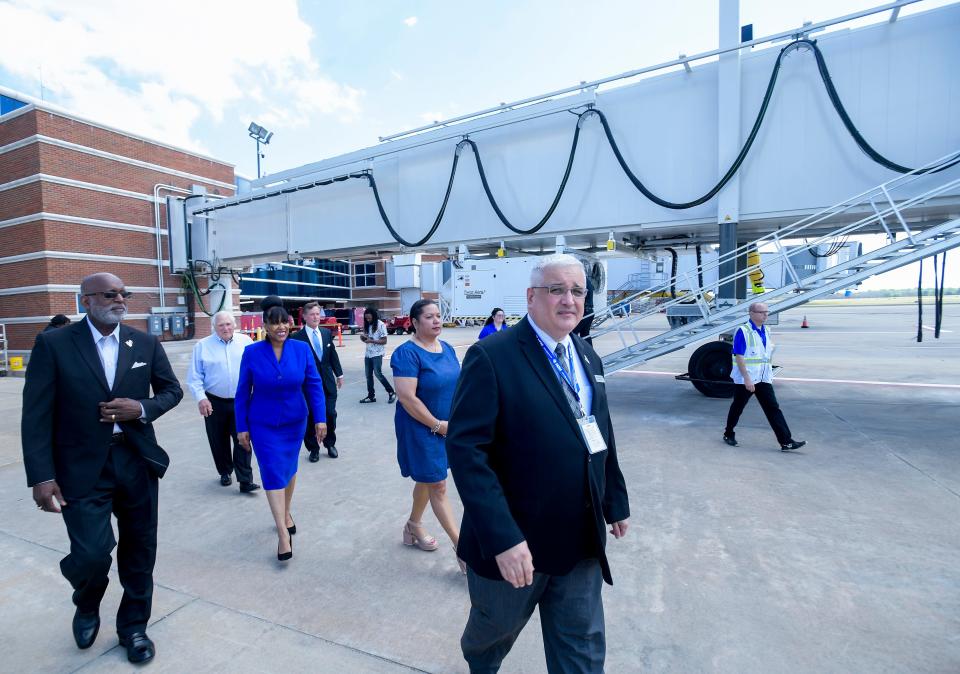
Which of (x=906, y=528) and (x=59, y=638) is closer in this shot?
(x=59, y=638)

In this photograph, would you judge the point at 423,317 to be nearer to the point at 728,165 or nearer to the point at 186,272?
the point at 728,165

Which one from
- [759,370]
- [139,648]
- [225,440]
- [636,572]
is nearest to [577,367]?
[636,572]

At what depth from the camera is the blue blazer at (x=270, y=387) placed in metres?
3.60

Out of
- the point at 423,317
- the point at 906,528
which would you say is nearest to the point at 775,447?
the point at 906,528

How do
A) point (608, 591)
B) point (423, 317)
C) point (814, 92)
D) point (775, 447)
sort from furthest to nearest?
1. point (814, 92)
2. point (775, 447)
3. point (423, 317)
4. point (608, 591)

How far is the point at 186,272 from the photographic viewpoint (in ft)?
58.2

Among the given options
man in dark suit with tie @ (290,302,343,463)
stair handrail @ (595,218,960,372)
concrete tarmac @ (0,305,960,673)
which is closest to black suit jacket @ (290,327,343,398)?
man in dark suit with tie @ (290,302,343,463)

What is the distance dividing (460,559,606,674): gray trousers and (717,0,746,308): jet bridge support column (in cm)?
744

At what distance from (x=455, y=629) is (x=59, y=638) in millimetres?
2115

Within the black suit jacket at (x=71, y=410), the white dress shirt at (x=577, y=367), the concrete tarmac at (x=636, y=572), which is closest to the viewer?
the white dress shirt at (x=577, y=367)

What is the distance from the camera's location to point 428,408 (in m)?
3.38

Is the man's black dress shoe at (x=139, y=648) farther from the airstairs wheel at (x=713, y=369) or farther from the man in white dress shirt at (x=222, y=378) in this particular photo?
the airstairs wheel at (x=713, y=369)

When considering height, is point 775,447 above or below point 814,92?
below

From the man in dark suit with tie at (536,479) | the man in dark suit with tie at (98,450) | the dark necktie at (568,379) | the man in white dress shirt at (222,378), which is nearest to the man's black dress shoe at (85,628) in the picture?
the man in dark suit with tie at (98,450)
